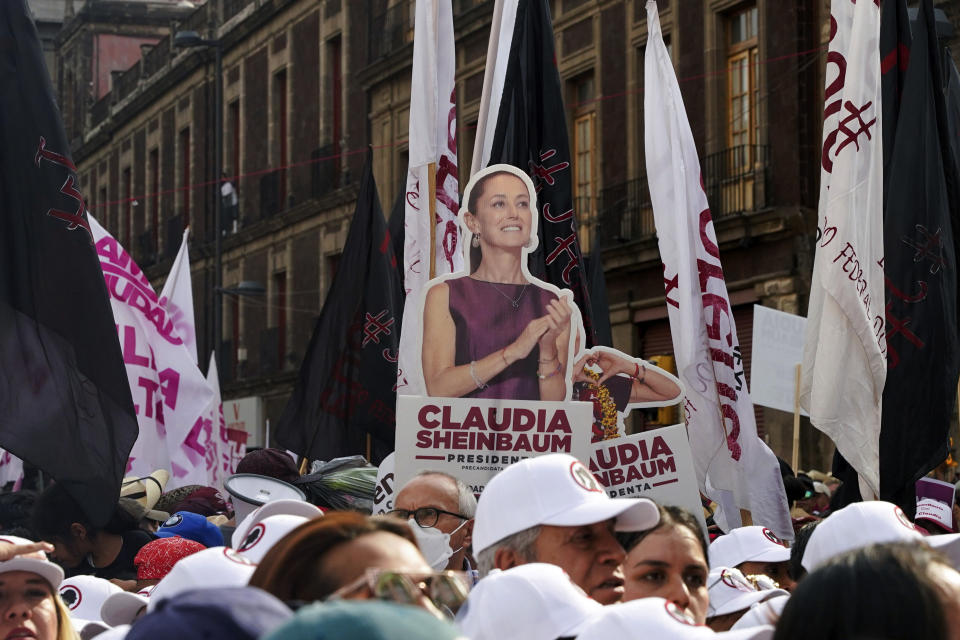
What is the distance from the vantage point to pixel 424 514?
573 cm

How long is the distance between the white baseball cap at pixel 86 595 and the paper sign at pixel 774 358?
7.71 m

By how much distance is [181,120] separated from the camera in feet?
140

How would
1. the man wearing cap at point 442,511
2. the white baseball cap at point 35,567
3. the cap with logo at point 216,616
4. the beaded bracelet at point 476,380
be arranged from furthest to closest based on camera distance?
the beaded bracelet at point 476,380
the man wearing cap at point 442,511
the white baseball cap at point 35,567
the cap with logo at point 216,616

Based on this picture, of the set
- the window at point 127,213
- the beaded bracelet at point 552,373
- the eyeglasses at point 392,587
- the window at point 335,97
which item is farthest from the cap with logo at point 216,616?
the window at point 127,213

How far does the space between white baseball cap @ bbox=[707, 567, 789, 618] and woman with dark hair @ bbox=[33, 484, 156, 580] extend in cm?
276

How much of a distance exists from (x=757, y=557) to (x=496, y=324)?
4.74 ft

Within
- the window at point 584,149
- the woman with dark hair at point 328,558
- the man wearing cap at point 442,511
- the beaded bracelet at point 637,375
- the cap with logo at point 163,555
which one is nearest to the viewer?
the woman with dark hair at point 328,558

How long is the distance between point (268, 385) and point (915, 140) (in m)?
29.6

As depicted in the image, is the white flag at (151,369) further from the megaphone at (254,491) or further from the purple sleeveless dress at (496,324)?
the purple sleeveless dress at (496,324)

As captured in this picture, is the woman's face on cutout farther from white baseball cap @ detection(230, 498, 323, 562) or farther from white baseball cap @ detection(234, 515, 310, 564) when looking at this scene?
white baseball cap @ detection(234, 515, 310, 564)

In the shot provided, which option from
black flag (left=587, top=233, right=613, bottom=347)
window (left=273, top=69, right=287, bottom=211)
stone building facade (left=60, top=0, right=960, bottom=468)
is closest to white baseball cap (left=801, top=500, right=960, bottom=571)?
black flag (left=587, top=233, right=613, bottom=347)

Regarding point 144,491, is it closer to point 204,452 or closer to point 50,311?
point 50,311

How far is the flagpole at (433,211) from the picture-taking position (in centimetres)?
828

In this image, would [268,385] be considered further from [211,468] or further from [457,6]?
[211,468]
